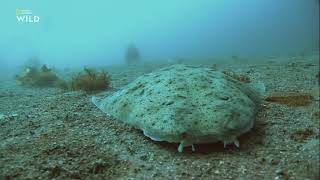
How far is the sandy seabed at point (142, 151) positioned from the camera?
11.6ft

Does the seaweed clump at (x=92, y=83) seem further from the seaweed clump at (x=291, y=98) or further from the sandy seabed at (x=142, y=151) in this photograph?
the seaweed clump at (x=291, y=98)

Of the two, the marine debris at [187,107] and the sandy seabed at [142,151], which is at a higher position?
→ the marine debris at [187,107]

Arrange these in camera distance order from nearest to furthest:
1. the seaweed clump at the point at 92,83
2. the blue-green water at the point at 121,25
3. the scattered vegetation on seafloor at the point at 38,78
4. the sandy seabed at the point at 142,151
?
the sandy seabed at the point at 142,151, the seaweed clump at the point at 92,83, the scattered vegetation on seafloor at the point at 38,78, the blue-green water at the point at 121,25

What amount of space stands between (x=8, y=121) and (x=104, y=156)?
2.52 meters

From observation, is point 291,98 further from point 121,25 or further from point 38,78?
point 121,25

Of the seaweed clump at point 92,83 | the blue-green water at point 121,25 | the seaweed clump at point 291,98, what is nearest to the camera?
the seaweed clump at point 291,98

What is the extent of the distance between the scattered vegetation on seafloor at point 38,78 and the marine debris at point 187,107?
7195mm

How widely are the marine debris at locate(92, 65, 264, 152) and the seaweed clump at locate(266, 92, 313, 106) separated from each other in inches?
25.7

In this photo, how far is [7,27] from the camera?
12688 cm

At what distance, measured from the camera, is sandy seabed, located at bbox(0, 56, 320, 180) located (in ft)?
11.6

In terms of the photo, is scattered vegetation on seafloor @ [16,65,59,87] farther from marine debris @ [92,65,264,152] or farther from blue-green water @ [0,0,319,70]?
blue-green water @ [0,0,319,70]

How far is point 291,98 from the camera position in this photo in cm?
582

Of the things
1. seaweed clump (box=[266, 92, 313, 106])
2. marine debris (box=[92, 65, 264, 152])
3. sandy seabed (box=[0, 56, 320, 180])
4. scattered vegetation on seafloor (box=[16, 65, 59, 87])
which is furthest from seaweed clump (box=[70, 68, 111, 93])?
seaweed clump (box=[266, 92, 313, 106])

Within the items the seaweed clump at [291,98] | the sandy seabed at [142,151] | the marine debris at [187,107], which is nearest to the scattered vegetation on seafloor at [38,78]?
the sandy seabed at [142,151]
